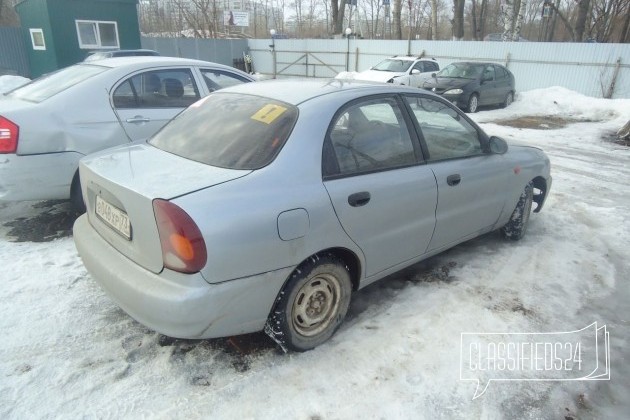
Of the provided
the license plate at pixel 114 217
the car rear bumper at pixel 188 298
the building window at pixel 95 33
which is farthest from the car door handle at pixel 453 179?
the building window at pixel 95 33

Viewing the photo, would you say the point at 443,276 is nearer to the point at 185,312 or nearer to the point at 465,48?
the point at 185,312

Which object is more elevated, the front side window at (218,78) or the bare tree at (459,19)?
the bare tree at (459,19)

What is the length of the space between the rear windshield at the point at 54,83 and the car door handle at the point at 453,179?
372cm

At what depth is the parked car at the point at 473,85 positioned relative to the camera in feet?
44.4

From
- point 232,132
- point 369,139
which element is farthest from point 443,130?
point 232,132

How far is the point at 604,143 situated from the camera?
33.1 feet

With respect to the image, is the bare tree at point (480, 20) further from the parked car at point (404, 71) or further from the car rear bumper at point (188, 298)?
the car rear bumper at point (188, 298)

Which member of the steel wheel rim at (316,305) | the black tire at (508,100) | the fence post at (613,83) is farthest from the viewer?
the fence post at (613,83)

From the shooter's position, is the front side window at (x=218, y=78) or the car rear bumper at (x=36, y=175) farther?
the front side window at (x=218, y=78)

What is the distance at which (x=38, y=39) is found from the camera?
54.5 ft

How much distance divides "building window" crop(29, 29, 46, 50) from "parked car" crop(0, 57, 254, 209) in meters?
14.0

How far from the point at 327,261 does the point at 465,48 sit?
63.0 feet

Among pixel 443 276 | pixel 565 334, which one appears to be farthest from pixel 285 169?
pixel 565 334

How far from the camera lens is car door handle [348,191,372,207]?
2.68m
